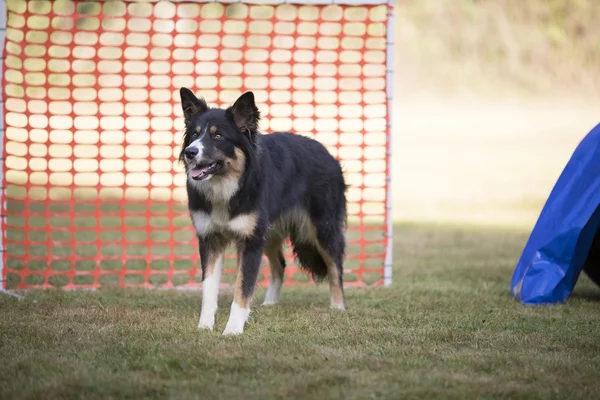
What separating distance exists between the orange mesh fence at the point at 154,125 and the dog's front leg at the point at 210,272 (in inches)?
97.3

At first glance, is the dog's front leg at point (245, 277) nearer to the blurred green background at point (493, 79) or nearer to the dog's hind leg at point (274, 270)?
the dog's hind leg at point (274, 270)

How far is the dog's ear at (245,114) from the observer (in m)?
6.18

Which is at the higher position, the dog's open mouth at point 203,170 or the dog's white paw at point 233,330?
the dog's open mouth at point 203,170

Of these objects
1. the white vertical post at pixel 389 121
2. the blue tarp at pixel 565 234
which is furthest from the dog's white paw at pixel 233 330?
the white vertical post at pixel 389 121

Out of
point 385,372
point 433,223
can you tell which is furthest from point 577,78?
point 385,372

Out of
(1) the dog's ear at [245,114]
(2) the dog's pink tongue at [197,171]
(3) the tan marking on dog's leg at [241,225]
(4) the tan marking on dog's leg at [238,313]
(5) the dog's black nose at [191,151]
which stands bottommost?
(4) the tan marking on dog's leg at [238,313]

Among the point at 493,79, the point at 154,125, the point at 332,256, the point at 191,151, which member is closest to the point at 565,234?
the point at 332,256

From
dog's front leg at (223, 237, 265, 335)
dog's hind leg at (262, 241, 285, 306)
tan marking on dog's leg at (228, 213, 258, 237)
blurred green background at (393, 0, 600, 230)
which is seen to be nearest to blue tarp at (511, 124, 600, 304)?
dog's hind leg at (262, 241, 285, 306)

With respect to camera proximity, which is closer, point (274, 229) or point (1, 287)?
point (274, 229)

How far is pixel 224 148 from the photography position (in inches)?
243

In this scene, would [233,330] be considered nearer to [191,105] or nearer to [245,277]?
[245,277]

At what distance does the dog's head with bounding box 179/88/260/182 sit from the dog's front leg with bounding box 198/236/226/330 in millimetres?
567

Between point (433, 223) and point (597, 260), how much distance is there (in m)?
6.67

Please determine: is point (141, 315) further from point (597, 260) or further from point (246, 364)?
point (597, 260)
